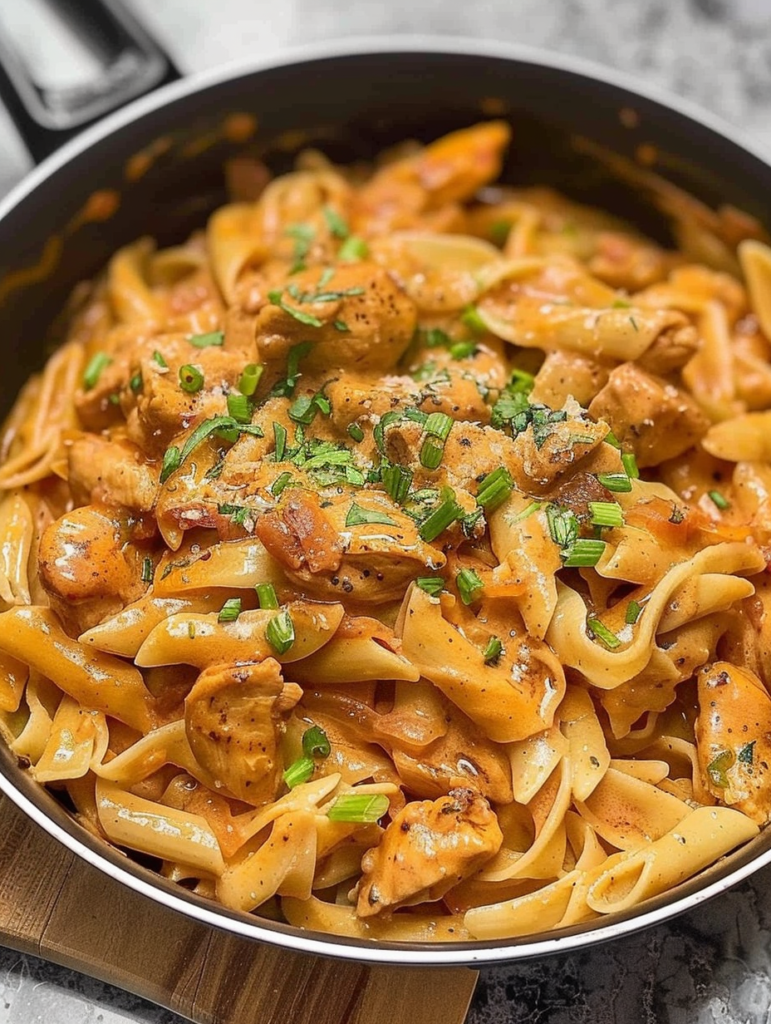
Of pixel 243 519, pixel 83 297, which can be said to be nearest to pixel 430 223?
pixel 83 297

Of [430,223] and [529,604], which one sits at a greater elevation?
[430,223]

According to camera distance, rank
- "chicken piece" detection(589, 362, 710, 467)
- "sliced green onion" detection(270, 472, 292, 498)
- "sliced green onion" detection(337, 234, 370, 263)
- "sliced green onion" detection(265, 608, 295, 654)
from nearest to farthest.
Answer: "sliced green onion" detection(265, 608, 295, 654) < "sliced green onion" detection(270, 472, 292, 498) < "chicken piece" detection(589, 362, 710, 467) < "sliced green onion" detection(337, 234, 370, 263)

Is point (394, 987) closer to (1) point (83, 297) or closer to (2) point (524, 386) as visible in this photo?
(2) point (524, 386)

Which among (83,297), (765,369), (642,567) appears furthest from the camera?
(83,297)

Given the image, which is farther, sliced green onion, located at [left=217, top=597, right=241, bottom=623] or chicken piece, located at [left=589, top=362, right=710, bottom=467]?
chicken piece, located at [left=589, top=362, right=710, bottom=467]

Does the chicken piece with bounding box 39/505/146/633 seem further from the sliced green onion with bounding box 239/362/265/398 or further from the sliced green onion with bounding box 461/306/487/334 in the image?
the sliced green onion with bounding box 461/306/487/334

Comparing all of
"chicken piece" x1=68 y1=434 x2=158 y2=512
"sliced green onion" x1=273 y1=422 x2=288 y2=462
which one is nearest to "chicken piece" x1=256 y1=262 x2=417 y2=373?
"sliced green onion" x1=273 y1=422 x2=288 y2=462

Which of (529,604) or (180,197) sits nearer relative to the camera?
(529,604)

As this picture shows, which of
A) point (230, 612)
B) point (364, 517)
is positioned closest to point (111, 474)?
point (230, 612)
